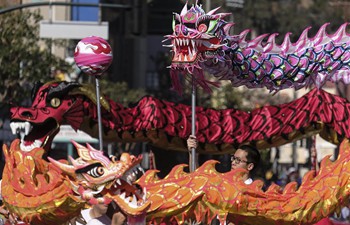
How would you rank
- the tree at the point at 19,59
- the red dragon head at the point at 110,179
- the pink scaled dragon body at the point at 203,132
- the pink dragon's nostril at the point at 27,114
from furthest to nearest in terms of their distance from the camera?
the tree at the point at 19,59 → the pink dragon's nostril at the point at 27,114 → the pink scaled dragon body at the point at 203,132 → the red dragon head at the point at 110,179

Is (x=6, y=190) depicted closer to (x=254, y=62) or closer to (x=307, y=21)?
(x=254, y=62)

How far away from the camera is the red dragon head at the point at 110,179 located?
27.4ft

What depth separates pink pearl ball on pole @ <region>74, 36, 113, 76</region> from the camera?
11820mm

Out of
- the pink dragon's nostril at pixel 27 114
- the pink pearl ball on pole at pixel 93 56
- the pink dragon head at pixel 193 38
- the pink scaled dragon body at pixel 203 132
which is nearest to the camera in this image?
the pink scaled dragon body at pixel 203 132

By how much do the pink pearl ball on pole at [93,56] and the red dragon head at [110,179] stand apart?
3338 millimetres

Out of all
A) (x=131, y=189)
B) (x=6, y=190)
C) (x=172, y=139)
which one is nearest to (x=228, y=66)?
(x=172, y=139)

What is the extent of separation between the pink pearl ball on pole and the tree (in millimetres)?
15311

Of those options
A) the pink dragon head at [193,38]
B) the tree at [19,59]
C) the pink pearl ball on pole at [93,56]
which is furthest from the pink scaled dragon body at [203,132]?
the tree at [19,59]

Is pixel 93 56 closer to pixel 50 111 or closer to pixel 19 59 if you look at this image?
pixel 50 111

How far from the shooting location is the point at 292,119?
1384 centimetres

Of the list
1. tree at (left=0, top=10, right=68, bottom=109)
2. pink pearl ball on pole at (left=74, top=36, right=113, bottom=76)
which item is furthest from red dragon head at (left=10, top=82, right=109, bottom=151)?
tree at (left=0, top=10, right=68, bottom=109)

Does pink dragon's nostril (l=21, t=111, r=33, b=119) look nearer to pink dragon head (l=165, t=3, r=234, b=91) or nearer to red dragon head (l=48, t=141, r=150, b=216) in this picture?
pink dragon head (l=165, t=3, r=234, b=91)

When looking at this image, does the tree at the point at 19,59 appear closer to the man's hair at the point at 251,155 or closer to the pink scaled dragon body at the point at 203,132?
the pink scaled dragon body at the point at 203,132

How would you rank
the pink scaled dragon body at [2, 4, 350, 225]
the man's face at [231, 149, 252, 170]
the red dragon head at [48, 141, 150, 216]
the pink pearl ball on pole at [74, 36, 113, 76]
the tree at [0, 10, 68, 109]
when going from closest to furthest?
1. the red dragon head at [48, 141, 150, 216]
2. the pink scaled dragon body at [2, 4, 350, 225]
3. the man's face at [231, 149, 252, 170]
4. the pink pearl ball on pole at [74, 36, 113, 76]
5. the tree at [0, 10, 68, 109]
